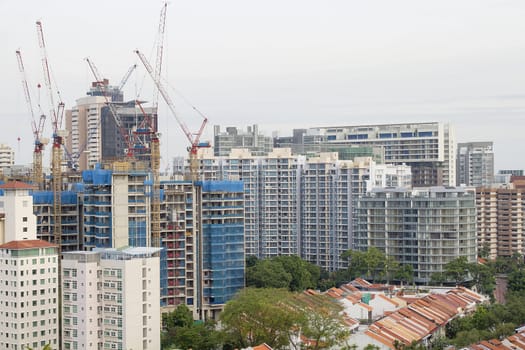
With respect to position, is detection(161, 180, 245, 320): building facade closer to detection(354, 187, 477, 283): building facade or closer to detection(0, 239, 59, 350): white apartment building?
detection(0, 239, 59, 350): white apartment building

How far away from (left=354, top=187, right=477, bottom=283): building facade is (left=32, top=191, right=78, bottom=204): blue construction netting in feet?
74.8

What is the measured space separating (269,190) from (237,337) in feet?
113

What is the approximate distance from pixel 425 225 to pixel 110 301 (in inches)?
1227

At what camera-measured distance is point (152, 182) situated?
5300cm

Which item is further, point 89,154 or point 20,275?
point 89,154

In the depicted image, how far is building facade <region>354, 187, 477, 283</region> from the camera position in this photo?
221ft

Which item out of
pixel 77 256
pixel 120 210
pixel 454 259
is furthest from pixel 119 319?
pixel 454 259

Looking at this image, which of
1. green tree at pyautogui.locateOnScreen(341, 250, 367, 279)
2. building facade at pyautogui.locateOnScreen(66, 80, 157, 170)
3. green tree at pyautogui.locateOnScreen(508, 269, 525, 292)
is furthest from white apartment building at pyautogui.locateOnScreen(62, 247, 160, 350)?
building facade at pyautogui.locateOnScreen(66, 80, 157, 170)

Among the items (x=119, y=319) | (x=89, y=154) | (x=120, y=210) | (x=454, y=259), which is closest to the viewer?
(x=119, y=319)

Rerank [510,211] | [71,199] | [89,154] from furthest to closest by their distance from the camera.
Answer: [89,154] → [510,211] → [71,199]

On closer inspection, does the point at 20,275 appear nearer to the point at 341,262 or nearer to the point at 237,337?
the point at 237,337

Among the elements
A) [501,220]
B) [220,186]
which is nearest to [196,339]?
[220,186]

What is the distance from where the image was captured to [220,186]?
5722cm

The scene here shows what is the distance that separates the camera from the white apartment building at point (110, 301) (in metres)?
41.6
